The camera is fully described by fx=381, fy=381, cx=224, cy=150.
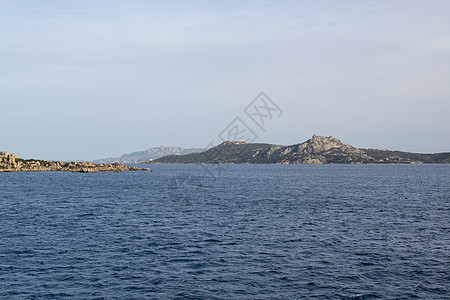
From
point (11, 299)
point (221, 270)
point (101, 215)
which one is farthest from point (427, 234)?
point (101, 215)

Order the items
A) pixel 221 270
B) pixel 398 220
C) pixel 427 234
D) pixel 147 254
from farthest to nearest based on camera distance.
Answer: pixel 398 220 < pixel 427 234 < pixel 147 254 < pixel 221 270

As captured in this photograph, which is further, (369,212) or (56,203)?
(56,203)

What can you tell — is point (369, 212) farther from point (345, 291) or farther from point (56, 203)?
point (56, 203)

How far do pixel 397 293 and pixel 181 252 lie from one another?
74.0 feet

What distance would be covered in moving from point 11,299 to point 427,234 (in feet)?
163

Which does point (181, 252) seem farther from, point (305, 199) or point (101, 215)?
point (305, 199)

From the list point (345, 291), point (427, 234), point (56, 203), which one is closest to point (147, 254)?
point (345, 291)

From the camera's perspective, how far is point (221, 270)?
36500 millimetres

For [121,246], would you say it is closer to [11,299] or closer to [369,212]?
[11,299]

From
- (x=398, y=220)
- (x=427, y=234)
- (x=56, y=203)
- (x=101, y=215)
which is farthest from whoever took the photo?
(x=56, y=203)

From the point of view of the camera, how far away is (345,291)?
31.1 m

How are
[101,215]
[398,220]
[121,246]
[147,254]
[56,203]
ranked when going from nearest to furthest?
[147,254]
[121,246]
[398,220]
[101,215]
[56,203]

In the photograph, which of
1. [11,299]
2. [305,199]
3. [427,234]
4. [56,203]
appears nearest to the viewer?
[11,299]

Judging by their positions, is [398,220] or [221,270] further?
[398,220]
